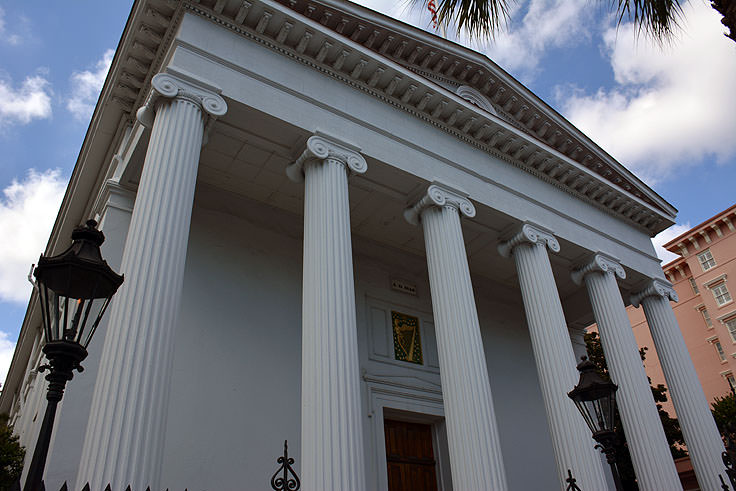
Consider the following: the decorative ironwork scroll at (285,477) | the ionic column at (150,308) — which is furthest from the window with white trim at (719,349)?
the ionic column at (150,308)

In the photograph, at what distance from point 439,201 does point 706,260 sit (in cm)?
3227

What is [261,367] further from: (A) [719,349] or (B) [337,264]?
(A) [719,349]

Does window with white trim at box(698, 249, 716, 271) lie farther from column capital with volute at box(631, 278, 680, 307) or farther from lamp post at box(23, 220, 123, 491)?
lamp post at box(23, 220, 123, 491)

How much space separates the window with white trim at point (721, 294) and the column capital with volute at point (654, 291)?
23371 millimetres

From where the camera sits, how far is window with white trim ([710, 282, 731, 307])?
34.2 meters

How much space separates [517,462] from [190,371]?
27.5 feet

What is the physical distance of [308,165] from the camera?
9.30m

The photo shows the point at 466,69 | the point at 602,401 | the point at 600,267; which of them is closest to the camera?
the point at 602,401

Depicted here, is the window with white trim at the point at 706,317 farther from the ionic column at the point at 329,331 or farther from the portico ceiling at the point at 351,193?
the ionic column at the point at 329,331

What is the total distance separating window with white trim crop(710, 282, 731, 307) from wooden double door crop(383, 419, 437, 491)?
29834mm

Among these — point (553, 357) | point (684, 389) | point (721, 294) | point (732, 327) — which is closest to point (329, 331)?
point (553, 357)

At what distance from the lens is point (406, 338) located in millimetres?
13219

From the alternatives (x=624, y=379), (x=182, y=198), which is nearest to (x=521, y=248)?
(x=624, y=379)

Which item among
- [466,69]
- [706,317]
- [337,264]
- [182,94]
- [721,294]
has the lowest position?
[337,264]
